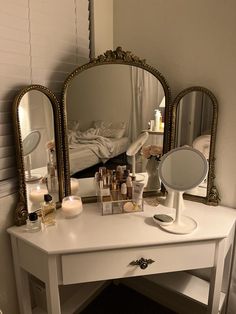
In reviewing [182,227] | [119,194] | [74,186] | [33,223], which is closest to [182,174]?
[182,227]

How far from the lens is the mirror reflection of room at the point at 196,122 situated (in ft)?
4.13

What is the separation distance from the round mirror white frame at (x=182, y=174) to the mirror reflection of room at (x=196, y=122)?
7.9 inches

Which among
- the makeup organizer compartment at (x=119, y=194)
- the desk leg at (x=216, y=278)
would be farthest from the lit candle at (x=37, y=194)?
the desk leg at (x=216, y=278)

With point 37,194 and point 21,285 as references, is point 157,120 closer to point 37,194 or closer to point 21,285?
point 37,194

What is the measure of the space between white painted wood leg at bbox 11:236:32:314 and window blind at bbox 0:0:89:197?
290 mm

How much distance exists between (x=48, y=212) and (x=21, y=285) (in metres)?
0.36

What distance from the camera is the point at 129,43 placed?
143cm

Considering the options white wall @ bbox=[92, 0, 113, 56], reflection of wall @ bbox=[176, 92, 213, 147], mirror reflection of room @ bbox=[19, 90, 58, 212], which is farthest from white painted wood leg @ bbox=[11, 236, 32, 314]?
white wall @ bbox=[92, 0, 113, 56]

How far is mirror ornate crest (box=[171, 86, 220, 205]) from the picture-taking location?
49.2 inches

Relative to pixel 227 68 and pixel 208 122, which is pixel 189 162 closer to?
pixel 208 122

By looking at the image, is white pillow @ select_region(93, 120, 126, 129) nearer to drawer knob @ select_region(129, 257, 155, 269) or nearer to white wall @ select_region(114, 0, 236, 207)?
white wall @ select_region(114, 0, 236, 207)

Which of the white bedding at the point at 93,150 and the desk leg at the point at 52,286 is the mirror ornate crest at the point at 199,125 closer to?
the white bedding at the point at 93,150

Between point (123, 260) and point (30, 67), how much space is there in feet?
2.95

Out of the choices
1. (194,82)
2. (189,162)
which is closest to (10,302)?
(189,162)
